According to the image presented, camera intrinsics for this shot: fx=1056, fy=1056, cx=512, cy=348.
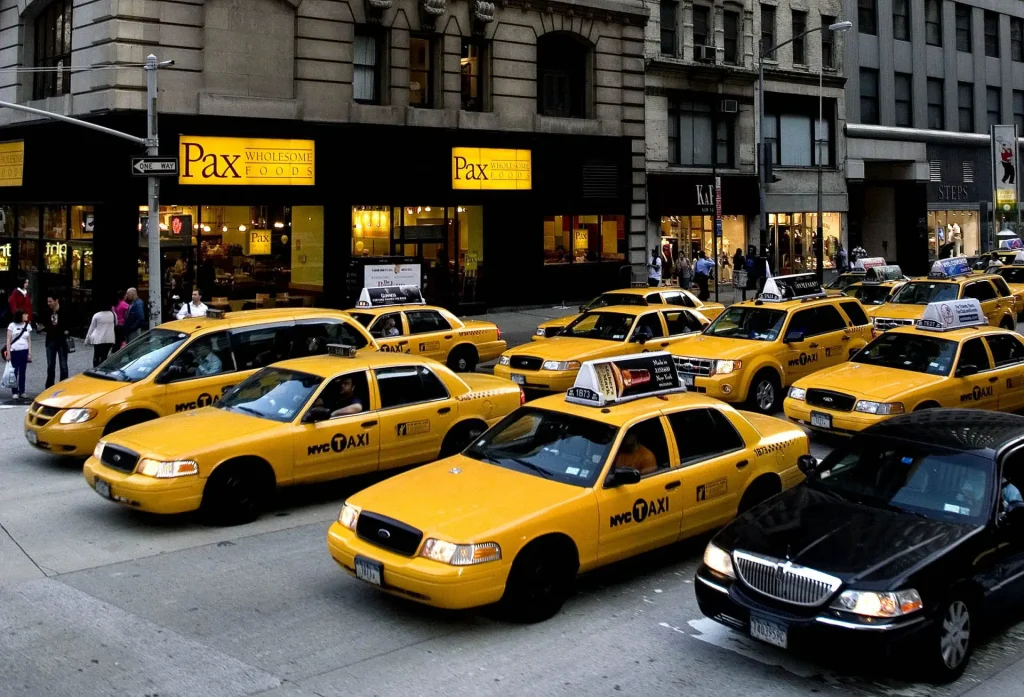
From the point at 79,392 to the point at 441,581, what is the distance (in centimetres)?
752

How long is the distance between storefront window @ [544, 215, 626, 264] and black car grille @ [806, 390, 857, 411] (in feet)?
68.8

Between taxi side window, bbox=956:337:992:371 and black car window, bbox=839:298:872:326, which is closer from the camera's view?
taxi side window, bbox=956:337:992:371

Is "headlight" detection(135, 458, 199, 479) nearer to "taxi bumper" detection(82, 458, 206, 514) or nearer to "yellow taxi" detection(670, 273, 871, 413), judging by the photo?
"taxi bumper" detection(82, 458, 206, 514)

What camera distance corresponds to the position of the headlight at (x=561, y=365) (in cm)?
1633

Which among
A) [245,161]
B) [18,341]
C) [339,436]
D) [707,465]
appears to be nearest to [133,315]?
[18,341]

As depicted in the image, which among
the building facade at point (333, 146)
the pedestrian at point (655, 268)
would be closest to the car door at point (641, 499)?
the building facade at point (333, 146)

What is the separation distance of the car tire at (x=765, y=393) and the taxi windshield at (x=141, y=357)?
8145 mm

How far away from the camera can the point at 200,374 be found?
43.3 feet

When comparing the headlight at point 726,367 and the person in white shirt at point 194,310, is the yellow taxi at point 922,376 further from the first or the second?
the person in white shirt at point 194,310

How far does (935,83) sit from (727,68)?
18059 millimetres

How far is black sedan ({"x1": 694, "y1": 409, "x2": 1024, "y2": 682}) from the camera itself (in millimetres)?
6371

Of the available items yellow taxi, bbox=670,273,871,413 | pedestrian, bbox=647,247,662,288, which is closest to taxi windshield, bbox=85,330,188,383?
yellow taxi, bbox=670,273,871,413

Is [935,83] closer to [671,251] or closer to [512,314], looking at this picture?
[671,251]

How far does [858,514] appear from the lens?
7.34 m
